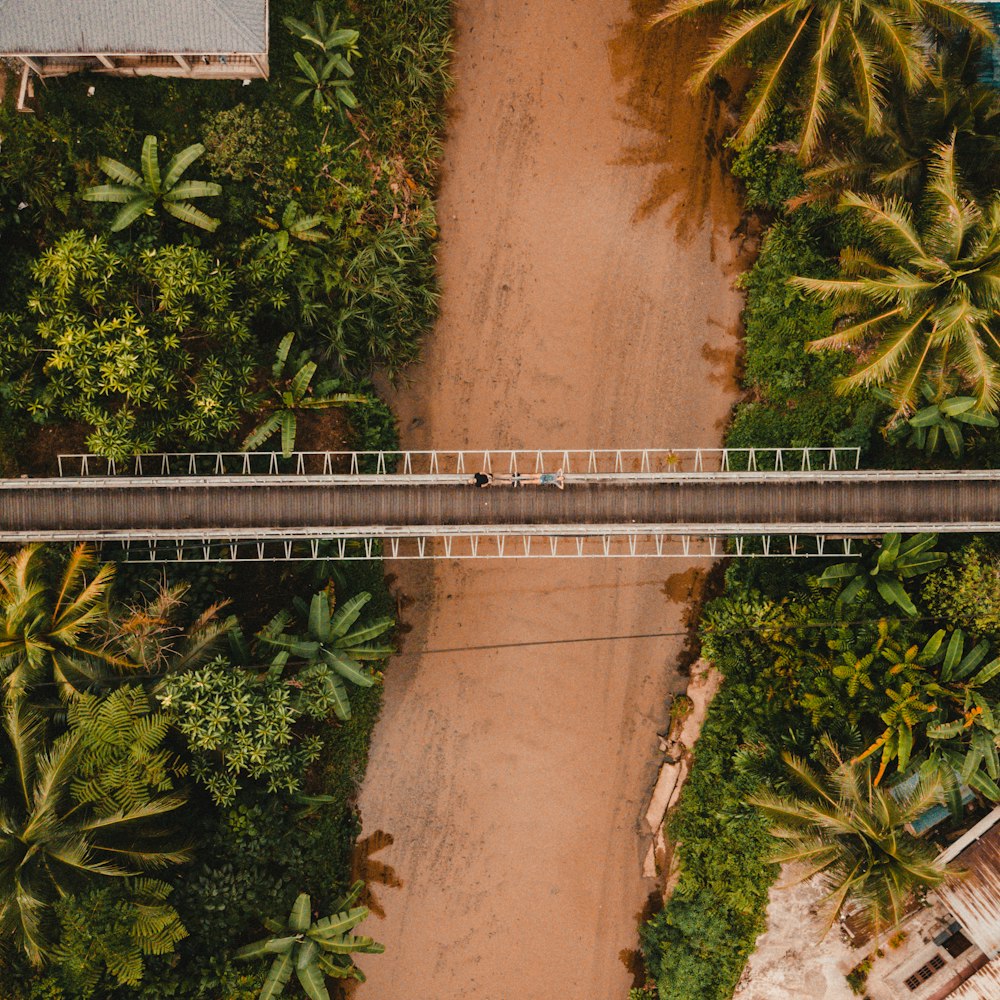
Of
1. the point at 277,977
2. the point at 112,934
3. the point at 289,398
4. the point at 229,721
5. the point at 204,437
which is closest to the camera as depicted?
the point at 112,934

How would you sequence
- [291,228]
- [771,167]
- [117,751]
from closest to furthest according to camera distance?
[117,751]
[291,228]
[771,167]

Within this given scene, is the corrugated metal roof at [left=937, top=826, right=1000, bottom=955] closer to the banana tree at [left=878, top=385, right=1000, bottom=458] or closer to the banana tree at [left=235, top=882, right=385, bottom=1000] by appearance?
the banana tree at [left=878, top=385, right=1000, bottom=458]

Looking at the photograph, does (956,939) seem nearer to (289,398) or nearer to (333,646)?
(333,646)

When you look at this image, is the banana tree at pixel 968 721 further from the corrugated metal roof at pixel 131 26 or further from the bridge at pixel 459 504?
the corrugated metal roof at pixel 131 26

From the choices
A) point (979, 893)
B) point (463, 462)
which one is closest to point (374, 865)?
point (463, 462)

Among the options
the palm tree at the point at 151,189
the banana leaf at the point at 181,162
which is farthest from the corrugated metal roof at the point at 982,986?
the banana leaf at the point at 181,162

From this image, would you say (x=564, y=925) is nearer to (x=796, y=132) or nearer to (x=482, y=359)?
(x=482, y=359)

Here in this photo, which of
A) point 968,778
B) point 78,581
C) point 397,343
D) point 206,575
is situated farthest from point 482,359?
point 968,778
